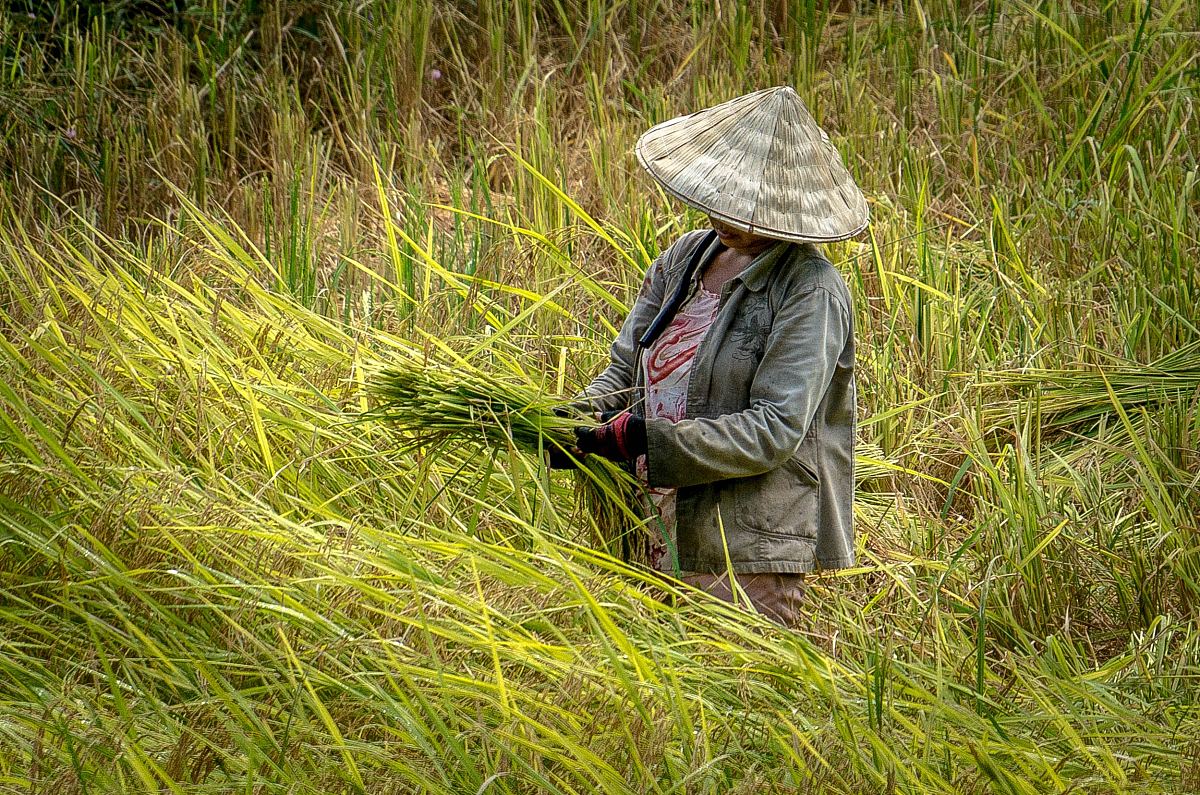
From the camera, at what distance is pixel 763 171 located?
7.56 ft

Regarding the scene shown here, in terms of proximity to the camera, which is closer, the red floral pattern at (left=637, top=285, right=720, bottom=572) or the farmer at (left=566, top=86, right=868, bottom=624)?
the farmer at (left=566, top=86, right=868, bottom=624)

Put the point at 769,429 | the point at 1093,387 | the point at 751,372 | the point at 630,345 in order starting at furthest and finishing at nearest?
1. the point at 1093,387
2. the point at 630,345
3. the point at 751,372
4. the point at 769,429

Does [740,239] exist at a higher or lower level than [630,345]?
higher

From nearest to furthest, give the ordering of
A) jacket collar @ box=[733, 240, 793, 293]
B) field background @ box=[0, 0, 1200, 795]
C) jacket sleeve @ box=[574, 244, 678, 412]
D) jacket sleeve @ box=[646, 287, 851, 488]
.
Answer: field background @ box=[0, 0, 1200, 795] < jacket sleeve @ box=[646, 287, 851, 488] < jacket collar @ box=[733, 240, 793, 293] < jacket sleeve @ box=[574, 244, 678, 412]

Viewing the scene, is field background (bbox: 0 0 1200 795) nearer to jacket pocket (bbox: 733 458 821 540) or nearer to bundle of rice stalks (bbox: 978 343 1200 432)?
bundle of rice stalks (bbox: 978 343 1200 432)

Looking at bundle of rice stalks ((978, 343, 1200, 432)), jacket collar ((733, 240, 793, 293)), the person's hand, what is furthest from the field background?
jacket collar ((733, 240, 793, 293))

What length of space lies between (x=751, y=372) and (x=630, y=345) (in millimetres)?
315

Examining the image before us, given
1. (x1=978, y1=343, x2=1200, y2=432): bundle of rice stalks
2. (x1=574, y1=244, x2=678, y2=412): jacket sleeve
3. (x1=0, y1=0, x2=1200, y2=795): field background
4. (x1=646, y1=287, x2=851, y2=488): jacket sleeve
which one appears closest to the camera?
(x1=0, y1=0, x2=1200, y2=795): field background

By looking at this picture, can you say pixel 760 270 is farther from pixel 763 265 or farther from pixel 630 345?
pixel 630 345

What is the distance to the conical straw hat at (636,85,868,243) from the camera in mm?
2281

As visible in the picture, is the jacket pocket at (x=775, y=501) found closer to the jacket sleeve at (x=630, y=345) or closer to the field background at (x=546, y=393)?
the field background at (x=546, y=393)

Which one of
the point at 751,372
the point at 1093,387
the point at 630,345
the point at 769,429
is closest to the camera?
the point at 769,429

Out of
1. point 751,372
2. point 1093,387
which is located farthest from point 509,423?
point 1093,387

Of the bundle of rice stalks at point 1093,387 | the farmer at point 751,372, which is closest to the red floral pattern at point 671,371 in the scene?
the farmer at point 751,372
